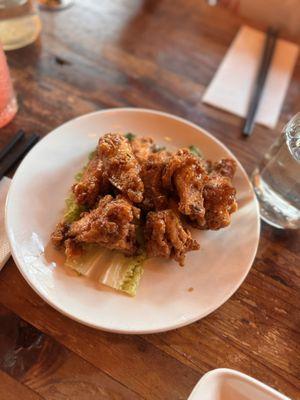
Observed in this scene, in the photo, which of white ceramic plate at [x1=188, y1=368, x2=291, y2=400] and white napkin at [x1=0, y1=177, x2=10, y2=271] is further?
white napkin at [x1=0, y1=177, x2=10, y2=271]

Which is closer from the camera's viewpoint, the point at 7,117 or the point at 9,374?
the point at 9,374

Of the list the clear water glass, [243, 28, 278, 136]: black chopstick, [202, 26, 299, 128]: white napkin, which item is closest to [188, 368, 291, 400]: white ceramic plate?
the clear water glass

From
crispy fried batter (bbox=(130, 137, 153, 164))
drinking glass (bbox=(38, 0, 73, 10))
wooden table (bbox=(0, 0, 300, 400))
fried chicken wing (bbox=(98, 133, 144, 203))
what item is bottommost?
wooden table (bbox=(0, 0, 300, 400))

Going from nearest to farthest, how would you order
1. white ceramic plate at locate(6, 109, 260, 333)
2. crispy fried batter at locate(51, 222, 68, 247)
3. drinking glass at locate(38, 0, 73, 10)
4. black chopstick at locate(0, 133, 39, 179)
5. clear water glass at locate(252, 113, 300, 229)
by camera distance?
white ceramic plate at locate(6, 109, 260, 333) < crispy fried batter at locate(51, 222, 68, 247) < clear water glass at locate(252, 113, 300, 229) < black chopstick at locate(0, 133, 39, 179) < drinking glass at locate(38, 0, 73, 10)

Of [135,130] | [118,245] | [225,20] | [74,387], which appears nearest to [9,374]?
[74,387]

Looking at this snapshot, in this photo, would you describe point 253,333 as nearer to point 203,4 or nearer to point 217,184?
point 217,184

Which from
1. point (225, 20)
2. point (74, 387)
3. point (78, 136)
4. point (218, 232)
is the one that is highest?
point (225, 20)

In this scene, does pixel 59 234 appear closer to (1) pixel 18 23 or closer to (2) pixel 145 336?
(2) pixel 145 336

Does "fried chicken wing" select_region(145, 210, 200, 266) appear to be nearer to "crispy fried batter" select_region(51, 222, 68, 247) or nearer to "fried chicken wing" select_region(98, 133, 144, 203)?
"fried chicken wing" select_region(98, 133, 144, 203)
